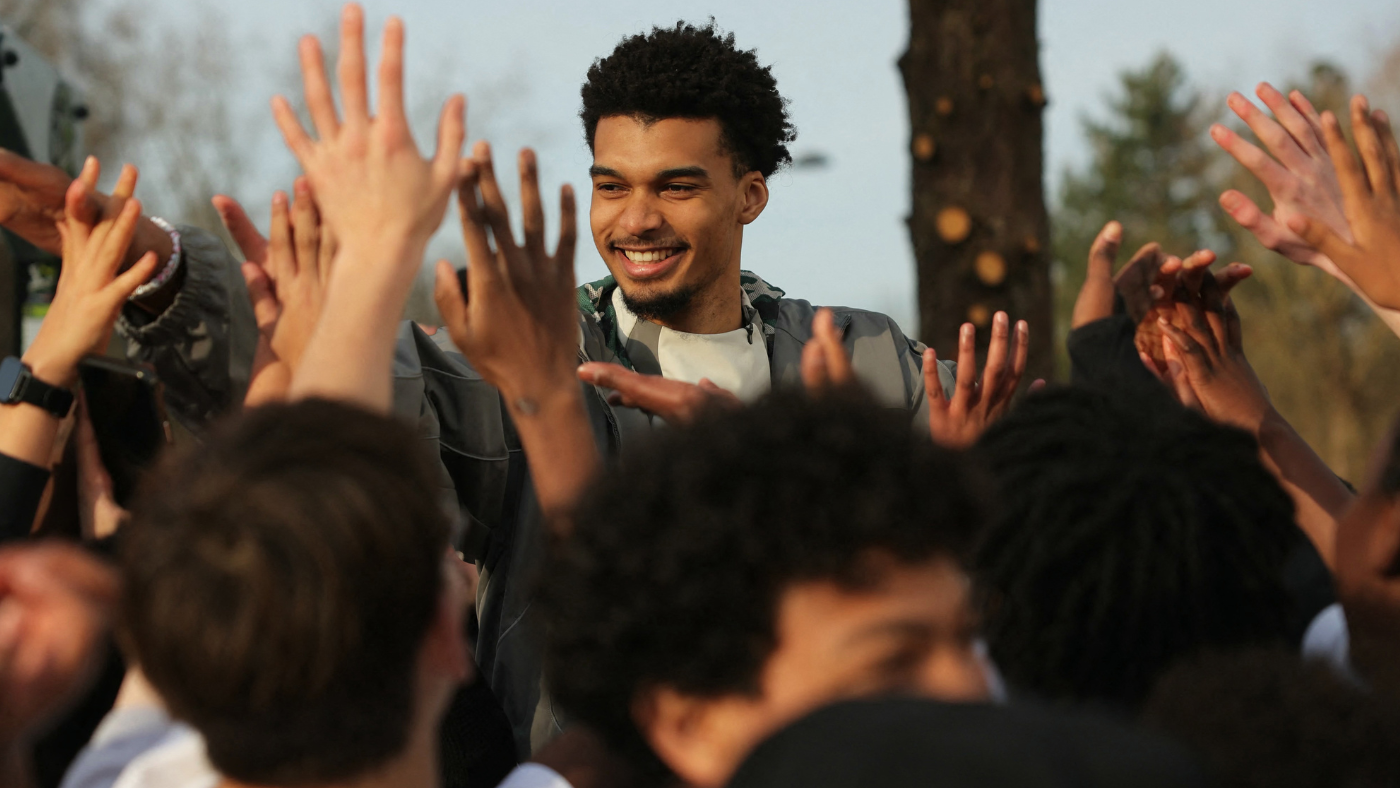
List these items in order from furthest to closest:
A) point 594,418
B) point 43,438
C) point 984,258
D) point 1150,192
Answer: point 1150,192 → point 984,258 → point 594,418 → point 43,438

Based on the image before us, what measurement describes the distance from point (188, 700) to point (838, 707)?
0.71 metres

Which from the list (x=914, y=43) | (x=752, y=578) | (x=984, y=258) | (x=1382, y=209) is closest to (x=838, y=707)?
(x=752, y=578)

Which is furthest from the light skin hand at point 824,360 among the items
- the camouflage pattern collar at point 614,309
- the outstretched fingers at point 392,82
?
Result: the camouflage pattern collar at point 614,309

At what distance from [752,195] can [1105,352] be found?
4.89 ft

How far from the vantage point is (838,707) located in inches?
37.6

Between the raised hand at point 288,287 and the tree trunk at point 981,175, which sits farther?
the tree trunk at point 981,175

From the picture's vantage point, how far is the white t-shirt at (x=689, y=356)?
3229mm

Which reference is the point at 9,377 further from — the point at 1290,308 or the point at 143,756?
the point at 1290,308

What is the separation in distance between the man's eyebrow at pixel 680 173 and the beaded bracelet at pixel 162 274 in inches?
46.5

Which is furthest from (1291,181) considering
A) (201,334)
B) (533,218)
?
(201,334)

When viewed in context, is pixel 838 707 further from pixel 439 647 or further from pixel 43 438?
A: pixel 43 438

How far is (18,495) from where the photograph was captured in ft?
6.57

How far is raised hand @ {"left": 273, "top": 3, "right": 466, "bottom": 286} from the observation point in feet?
6.04

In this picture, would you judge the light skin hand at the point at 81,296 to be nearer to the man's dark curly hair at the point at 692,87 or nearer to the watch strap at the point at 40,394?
the watch strap at the point at 40,394
